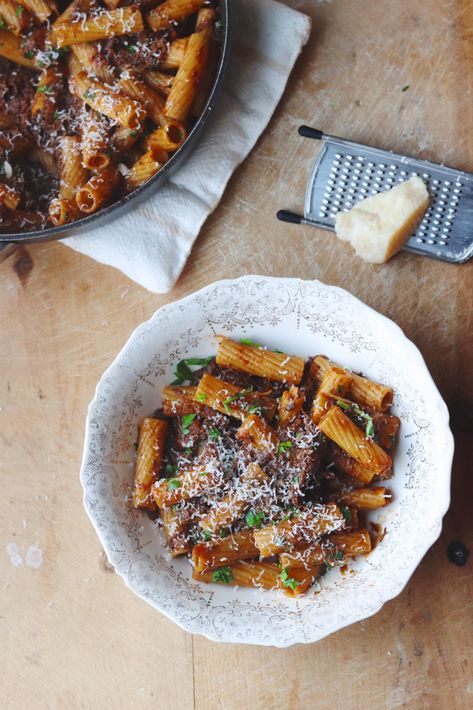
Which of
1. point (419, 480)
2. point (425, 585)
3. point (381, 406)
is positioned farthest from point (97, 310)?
point (425, 585)

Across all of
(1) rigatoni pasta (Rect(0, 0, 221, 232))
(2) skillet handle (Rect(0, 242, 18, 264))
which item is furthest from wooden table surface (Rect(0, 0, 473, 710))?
(1) rigatoni pasta (Rect(0, 0, 221, 232))

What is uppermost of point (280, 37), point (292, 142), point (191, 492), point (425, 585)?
point (280, 37)

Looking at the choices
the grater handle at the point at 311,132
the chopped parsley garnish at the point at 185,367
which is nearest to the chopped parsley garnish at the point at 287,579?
the chopped parsley garnish at the point at 185,367

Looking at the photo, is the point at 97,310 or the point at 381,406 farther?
the point at 97,310

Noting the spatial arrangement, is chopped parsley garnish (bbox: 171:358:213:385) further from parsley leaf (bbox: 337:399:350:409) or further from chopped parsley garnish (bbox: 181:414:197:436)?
parsley leaf (bbox: 337:399:350:409)

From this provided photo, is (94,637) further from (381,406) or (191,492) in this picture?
(381,406)

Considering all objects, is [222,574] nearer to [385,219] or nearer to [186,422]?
[186,422]

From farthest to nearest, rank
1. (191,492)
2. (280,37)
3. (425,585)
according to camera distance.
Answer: (280,37)
(425,585)
(191,492)
